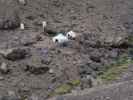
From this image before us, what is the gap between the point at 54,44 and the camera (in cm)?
872

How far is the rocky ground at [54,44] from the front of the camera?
25.2ft

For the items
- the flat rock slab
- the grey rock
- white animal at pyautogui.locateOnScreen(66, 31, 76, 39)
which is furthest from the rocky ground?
the flat rock slab

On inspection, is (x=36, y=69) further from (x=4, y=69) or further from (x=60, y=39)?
(x=60, y=39)

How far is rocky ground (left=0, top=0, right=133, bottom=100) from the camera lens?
7.67m

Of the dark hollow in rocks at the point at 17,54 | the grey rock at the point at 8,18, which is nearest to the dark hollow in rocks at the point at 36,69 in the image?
the dark hollow in rocks at the point at 17,54

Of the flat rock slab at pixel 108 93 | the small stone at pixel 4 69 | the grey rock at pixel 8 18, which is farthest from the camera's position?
the grey rock at pixel 8 18

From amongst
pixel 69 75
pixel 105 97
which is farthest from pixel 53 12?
pixel 105 97

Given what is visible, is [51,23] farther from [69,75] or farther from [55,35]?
[69,75]

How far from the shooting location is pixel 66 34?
361 inches

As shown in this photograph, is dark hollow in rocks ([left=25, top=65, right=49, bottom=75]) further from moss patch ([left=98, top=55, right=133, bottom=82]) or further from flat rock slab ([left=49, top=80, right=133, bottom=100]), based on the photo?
flat rock slab ([left=49, top=80, right=133, bottom=100])

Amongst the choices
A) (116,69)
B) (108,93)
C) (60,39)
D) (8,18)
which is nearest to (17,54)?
(60,39)

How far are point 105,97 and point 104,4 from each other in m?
5.06

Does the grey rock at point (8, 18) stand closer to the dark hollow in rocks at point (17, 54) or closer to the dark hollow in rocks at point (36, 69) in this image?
the dark hollow in rocks at point (17, 54)

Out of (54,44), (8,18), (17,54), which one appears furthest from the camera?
(8,18)
